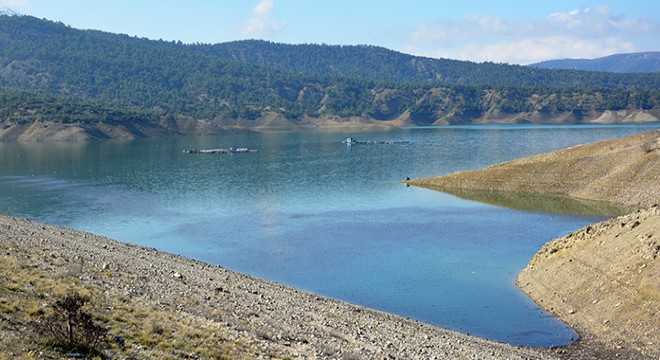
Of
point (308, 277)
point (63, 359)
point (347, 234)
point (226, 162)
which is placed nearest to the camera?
point (63, 359)

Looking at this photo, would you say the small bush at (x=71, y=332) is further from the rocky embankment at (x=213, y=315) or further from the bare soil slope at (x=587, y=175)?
the bare soil slope at (x=587, y=175)

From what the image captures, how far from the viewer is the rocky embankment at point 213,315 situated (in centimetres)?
1772

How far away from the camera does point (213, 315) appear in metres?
21.0

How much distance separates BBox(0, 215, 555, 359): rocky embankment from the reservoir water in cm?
393

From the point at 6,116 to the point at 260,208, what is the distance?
137 metres

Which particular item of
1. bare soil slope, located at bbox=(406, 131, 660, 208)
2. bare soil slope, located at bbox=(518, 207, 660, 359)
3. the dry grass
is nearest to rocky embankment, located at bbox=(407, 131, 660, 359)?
bare soil slope, located at bbox=(518, 207, 660, 359)

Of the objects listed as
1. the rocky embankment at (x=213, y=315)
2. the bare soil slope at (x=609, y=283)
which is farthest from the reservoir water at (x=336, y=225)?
the rocky embankment at (x=213, y=315)

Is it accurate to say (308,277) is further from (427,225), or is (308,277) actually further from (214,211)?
(214,211)

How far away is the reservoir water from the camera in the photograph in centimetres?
3039

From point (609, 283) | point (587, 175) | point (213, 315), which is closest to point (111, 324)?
point (213, 315)

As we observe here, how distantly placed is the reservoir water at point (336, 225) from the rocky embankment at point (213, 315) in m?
3.93

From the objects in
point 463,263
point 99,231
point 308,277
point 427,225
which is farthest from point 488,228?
point 99,231

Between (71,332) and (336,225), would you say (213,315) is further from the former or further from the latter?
(336,225)

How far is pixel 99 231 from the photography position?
47969 millimetres
